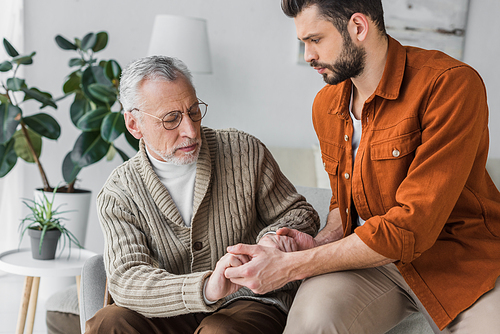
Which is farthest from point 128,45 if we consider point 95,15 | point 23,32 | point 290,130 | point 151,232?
point 151,232

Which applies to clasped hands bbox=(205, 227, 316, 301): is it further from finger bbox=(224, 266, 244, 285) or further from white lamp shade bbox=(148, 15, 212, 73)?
white lamp shade bbox=(148, 15, 212, 73)

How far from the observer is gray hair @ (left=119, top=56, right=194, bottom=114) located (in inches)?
56.5

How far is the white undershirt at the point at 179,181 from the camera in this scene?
4.91 ft

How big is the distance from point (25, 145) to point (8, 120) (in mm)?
280

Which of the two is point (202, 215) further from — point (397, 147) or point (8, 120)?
point (8, 120)

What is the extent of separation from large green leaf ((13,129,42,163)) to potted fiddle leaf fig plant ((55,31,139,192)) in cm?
19

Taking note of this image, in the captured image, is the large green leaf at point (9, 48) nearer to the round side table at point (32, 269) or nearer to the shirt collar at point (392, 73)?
the round side table at point (32, 269)

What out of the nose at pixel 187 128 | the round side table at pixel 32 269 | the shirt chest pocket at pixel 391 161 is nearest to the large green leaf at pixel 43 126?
the round side table at pixel 32 269

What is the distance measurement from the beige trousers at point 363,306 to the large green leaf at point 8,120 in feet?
5.84

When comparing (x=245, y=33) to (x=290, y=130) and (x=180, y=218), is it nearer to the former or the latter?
(x=290, y=130)

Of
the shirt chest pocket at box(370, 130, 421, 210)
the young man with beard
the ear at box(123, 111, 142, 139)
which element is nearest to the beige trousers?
the young man with beard

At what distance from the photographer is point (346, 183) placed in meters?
1.44

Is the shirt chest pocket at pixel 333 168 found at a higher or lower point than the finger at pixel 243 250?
higher

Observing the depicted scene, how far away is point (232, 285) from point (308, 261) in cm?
21
